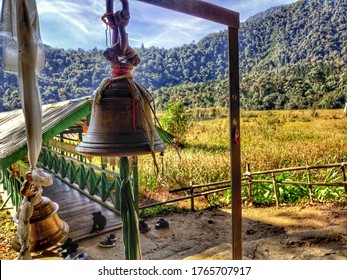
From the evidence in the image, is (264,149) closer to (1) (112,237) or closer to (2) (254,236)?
(2) (254,236)

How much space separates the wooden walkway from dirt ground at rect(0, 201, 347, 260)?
0.42 ft

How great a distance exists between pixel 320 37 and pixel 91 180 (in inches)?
246

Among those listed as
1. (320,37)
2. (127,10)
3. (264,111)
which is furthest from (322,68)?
(127,10)

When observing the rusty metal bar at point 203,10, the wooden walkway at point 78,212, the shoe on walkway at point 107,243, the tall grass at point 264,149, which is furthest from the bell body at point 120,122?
the tall grass at point 264,149

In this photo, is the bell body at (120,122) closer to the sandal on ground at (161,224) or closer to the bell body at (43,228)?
the bell body at (43,228)

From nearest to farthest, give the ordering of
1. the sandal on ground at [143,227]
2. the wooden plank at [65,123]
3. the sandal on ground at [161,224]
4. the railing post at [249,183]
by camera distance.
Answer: the wooden plank at [65,123] < the sandal on ground at [143,227] < the sandal on ground at [161,224] < the railing post at [249,183]

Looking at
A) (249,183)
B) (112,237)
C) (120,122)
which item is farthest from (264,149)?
(120,122)

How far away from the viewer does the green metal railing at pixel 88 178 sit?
3.68m

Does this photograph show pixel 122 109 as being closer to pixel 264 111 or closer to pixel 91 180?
pixel 91 180

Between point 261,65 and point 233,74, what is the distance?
244 inches

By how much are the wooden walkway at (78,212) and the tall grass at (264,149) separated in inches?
59.1

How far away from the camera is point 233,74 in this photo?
1264 millimetres

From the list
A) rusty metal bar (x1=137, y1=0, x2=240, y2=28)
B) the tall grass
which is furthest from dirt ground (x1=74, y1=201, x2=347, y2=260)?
rusty metal bar (x1=137, y1=0, x2=240, y2=28)
